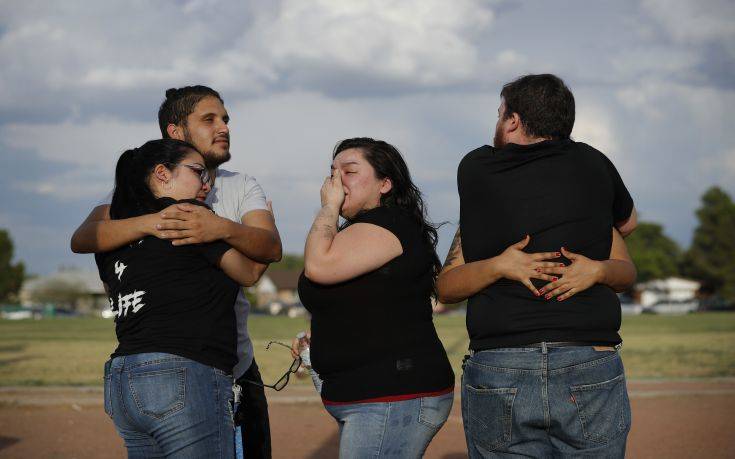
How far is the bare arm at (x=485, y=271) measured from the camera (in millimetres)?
2959

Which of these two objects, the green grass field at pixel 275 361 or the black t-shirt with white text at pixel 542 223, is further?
the green grass field at pixel 275 361

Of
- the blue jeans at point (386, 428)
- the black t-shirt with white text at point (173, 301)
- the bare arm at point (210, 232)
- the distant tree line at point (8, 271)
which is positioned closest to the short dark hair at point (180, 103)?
the bare arm at point (210, 232)

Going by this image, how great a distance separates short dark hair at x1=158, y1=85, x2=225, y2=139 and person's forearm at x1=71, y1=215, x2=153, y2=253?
108 cm

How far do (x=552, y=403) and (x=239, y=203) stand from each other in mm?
1872

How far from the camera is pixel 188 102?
4219 millimetres

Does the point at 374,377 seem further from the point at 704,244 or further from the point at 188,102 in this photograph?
the point at 704,244

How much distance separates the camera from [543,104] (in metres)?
3.08

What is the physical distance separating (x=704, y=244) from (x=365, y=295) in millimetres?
99654

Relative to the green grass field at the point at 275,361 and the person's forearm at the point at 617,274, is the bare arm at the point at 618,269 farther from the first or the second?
the green grass field at the point at 275,361

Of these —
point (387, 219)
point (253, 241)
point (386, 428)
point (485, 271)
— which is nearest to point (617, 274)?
point (485, 271)

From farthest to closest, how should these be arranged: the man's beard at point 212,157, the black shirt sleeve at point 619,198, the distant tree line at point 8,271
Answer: the distant tree line at point 8,271
the man's beard at point 212,157
the black shirt sleeve at point 619,198

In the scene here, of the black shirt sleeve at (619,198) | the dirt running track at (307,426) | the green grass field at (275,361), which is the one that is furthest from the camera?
the green grass field at (275,361)

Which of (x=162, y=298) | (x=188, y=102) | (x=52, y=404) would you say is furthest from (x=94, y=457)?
(x=162, y=298)

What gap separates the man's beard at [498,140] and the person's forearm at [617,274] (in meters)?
0.58
